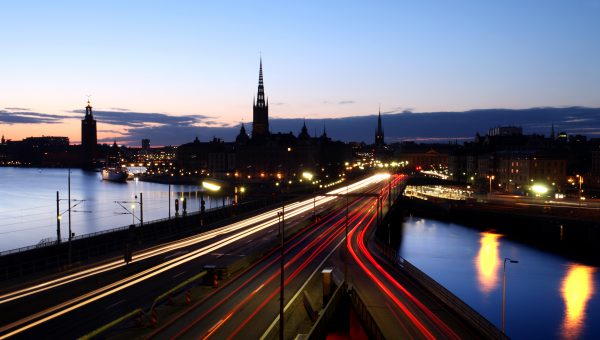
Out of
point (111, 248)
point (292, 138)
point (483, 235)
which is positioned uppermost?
point (292, 138)

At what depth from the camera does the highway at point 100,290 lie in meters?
22.5

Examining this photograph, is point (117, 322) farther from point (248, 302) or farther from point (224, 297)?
point (248, 302)

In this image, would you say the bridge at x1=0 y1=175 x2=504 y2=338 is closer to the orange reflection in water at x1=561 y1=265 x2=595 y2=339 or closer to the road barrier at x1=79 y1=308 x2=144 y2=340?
the road barrier at x1=79 y1=308 x2=144 y2=340

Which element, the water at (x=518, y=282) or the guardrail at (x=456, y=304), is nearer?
the guardrail at (x=456, y=304)

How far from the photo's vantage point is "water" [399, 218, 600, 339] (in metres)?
38.7

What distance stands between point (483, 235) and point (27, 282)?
68012 mm

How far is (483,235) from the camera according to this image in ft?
268

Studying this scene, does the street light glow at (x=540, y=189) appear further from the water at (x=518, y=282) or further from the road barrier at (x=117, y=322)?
the road barrier at (x=117, y=322)

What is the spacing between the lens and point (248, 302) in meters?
25.8

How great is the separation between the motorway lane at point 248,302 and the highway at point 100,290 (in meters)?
1.26

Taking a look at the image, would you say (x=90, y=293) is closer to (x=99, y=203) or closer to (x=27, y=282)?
(x=27, y=282)

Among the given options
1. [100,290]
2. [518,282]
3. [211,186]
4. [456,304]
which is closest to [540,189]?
[518,282]

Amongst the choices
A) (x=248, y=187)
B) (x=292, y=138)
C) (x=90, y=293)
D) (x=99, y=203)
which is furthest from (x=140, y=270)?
(x=292, y=138)

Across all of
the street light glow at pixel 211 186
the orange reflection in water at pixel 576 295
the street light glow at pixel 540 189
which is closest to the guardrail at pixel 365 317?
the orange reflection in water at pixel 576 295
